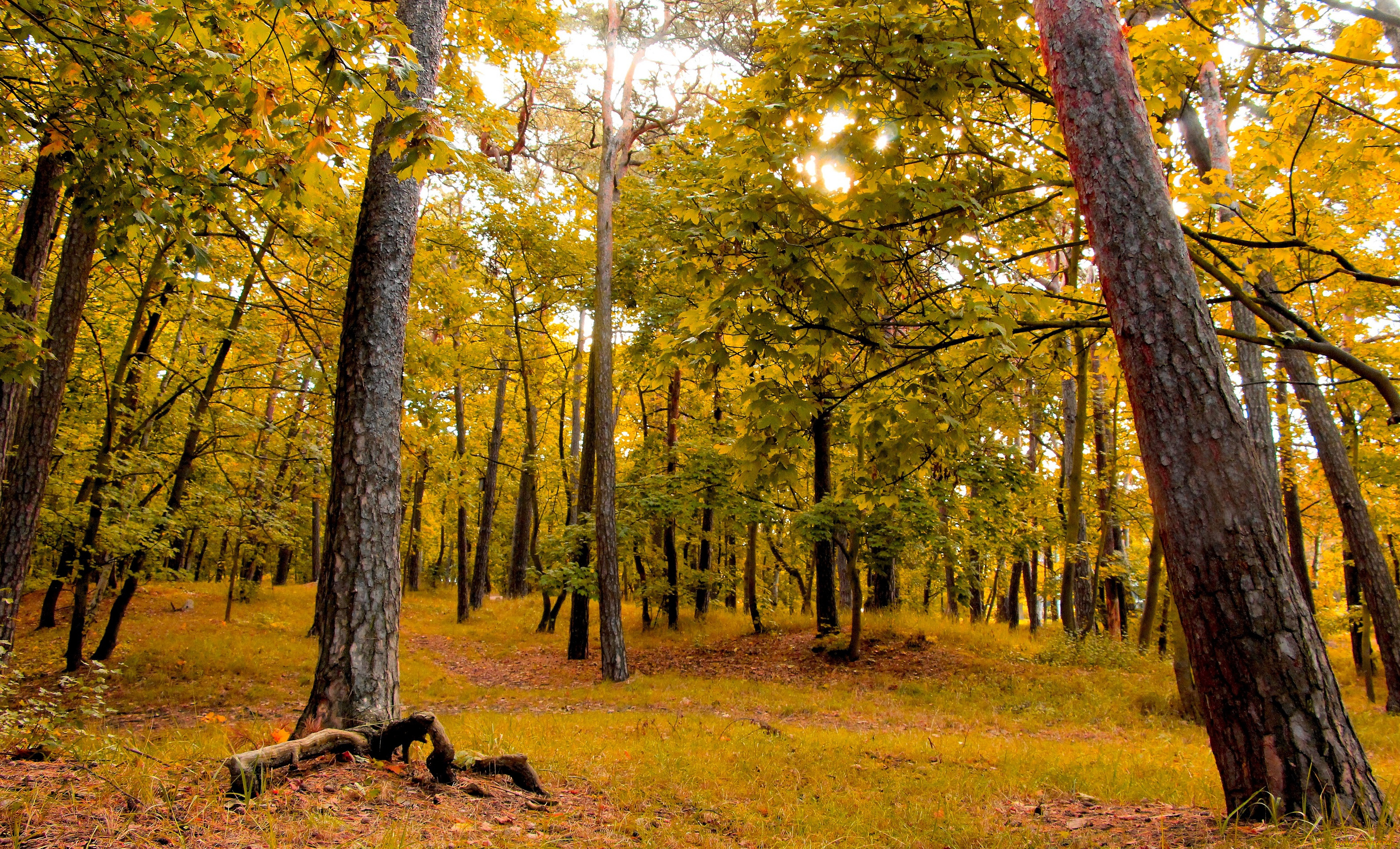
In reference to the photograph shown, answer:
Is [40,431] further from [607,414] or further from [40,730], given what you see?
[607,414]

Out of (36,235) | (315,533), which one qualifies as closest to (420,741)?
(36,235)

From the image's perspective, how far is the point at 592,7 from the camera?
13414mm

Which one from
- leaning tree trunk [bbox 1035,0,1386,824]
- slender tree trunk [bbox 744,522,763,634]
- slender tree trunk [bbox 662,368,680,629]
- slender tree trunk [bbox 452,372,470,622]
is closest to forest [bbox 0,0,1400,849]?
leaning tree trunk [bbox 1035,0,1386,824]

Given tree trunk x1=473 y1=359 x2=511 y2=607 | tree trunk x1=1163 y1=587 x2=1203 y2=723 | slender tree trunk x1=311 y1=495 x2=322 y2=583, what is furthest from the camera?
slender tree trunk x1=311 y1=495 x2=322 y2=583

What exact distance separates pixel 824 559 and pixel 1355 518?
7.63m

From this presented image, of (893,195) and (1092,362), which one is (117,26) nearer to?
(893,195)

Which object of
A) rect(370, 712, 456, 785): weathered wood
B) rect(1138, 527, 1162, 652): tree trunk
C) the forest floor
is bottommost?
the forest floor

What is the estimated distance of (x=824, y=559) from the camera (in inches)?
512

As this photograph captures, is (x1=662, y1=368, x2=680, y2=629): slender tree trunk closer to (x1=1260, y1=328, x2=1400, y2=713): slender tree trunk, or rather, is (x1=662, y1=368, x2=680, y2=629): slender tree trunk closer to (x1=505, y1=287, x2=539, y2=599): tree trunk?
(x1=505, y1=287, x2=539, y2=599): tree trunk

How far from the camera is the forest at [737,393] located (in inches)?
127

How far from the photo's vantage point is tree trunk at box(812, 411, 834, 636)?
42.1ft

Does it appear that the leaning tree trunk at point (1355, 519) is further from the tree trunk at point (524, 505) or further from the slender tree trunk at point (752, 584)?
the tree trunk at point (524, 505)

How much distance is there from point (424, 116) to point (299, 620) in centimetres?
1615

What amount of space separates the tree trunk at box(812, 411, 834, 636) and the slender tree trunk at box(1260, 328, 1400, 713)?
6756 millimetres
